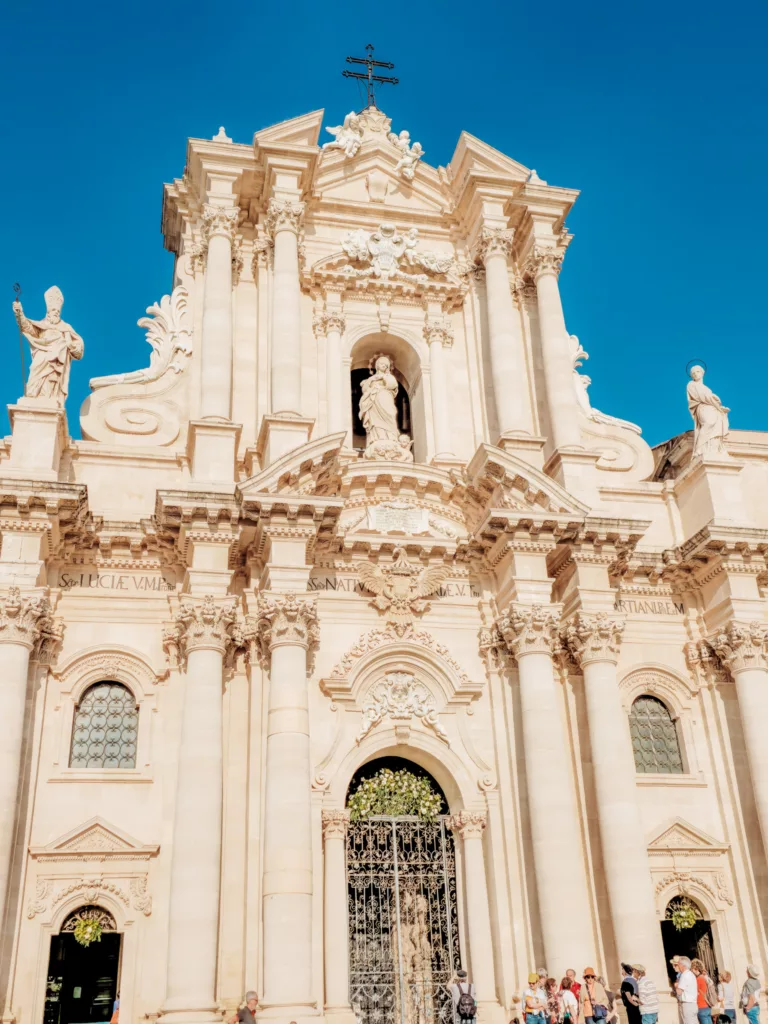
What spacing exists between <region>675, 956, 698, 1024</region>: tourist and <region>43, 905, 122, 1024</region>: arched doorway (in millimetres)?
7583

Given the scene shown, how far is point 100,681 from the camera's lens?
16656 millimetres

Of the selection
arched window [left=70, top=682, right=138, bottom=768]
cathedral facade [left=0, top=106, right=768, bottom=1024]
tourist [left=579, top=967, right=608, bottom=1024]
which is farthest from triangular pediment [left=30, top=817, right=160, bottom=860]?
tourist [left=579, top=967, right=608, bottom=1024]

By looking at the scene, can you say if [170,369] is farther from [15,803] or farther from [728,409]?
[728,409]

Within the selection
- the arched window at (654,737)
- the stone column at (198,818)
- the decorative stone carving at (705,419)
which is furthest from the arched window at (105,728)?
the decorative stone carving at (705,419)

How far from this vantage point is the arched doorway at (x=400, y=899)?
15781 millimetres

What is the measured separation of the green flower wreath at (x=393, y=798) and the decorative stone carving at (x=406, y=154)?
12104 millimetres

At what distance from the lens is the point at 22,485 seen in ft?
51.8

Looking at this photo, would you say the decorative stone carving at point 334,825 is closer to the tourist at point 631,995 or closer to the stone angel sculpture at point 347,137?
the tourist at point 631,995

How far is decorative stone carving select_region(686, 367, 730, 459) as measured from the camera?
19609mm

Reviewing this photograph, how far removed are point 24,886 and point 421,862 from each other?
582cm

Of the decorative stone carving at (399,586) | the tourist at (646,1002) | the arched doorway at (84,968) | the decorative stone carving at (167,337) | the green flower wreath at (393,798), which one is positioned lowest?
the tourist at (646,1002)

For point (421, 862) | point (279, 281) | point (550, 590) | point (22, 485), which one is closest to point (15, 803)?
point (22, 485)

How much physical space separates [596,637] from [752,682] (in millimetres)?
2811

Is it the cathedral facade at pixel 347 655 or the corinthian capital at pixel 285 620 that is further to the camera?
the corinthian capital at pixel 285 620
